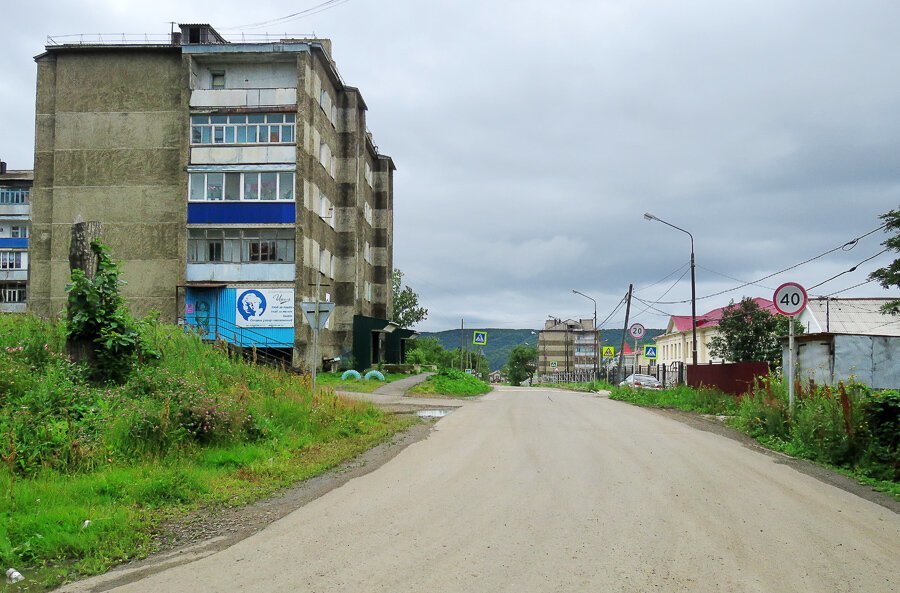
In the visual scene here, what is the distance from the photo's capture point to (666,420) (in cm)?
1906

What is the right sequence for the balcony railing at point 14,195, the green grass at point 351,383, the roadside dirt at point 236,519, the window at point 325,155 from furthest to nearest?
1. the balcony railing at point 14,195
2. the window at point 325,155
3. the green grass at point 351,383
4. the roadside dirt at point 236,519

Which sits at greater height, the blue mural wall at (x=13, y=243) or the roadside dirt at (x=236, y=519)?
the blue mural wall at (x=13, y=243)

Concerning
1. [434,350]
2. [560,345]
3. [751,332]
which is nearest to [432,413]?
[751,332]

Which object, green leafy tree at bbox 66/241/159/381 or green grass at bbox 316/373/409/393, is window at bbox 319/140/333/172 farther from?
green leafy tree at bbox 66/241/159/381

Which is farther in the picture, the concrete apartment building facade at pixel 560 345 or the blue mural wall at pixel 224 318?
the concrete apartment building facade at pixel 560 345

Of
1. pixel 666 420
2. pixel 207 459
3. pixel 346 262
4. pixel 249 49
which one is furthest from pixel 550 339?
pixel 207 459

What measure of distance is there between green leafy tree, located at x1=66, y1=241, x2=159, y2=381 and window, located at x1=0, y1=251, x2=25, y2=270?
7008 cm

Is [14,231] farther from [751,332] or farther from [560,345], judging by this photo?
[560,345]

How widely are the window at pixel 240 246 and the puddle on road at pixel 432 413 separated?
18.3 metres

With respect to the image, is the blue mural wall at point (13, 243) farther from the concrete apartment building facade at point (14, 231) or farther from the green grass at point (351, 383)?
the green grass at point (351, 383)

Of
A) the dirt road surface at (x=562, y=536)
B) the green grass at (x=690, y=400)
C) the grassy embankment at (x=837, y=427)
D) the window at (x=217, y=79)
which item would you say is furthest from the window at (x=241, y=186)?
the dirt road surface at (x=562, y=536)

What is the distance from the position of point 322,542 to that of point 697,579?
3102 millimetres

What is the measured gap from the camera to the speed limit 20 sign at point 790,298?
48.6ft

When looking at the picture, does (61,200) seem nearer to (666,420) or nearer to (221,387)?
(221,387)
